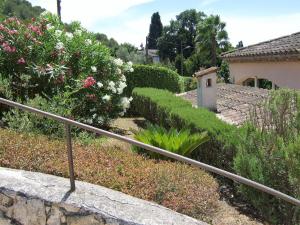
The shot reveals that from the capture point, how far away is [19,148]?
15.8 feet

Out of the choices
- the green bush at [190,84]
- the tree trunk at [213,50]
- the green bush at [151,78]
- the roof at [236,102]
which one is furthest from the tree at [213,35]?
the roof at [236,102]

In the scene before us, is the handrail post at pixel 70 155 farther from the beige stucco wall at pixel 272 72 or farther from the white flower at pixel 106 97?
the beige stucco wall at pixel 272 72

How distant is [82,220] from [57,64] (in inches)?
247

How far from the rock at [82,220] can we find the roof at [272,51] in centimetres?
1150

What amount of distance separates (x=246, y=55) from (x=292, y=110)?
12.5 metres

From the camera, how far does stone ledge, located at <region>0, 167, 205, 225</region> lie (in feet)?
11.7

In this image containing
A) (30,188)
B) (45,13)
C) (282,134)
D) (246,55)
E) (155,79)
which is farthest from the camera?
(155,79)

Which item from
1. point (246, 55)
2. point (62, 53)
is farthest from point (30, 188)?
point (246, 55)

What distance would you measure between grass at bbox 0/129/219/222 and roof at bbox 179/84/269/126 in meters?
4.05

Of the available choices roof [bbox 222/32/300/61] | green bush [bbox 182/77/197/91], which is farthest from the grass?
green bush [bbox 182/77/197/91]

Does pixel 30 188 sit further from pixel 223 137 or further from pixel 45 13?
pixel 45 13

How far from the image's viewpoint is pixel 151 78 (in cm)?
2061

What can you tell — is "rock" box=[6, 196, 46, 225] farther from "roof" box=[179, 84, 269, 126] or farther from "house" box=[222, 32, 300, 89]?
"house" box=[222, 32, 300, 89]

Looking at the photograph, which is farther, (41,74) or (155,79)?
(155,79)
